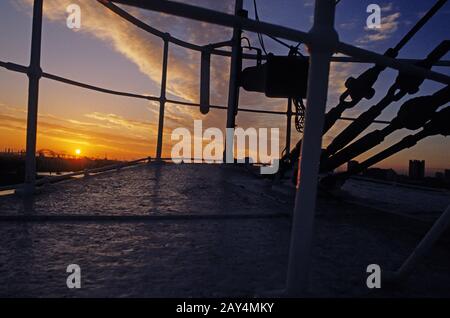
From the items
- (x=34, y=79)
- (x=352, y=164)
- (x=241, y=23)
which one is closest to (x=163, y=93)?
(x=34, y=79)

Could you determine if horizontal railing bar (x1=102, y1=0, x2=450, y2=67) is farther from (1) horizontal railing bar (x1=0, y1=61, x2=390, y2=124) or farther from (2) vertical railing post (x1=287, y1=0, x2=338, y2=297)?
(2) vertical railing post (x1=287, y1=0, x2=338, y2=297)

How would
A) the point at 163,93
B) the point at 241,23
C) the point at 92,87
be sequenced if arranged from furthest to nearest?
the point at 163,93, the point at 92,87, the point at 241,23

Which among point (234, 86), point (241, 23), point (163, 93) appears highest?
point (234, 86)

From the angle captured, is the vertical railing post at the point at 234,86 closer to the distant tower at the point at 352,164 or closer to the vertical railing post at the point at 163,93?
the vertical railing post at the point at 163,93

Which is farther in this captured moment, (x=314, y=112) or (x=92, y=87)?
(x=92, y=87)

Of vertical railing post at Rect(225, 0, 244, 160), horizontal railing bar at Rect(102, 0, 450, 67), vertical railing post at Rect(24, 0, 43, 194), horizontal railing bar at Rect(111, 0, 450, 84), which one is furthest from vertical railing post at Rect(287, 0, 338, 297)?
vertical railing post at Rect(225, 0, 244, 160)

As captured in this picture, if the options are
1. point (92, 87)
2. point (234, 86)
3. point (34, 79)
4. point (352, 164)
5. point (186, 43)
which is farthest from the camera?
point (234, 86)

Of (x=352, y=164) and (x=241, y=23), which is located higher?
(x=241, y=23)

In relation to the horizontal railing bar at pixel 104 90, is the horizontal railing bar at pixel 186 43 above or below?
above

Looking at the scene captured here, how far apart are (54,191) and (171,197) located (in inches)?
41.2

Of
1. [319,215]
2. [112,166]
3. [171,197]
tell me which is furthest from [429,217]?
[112,166]

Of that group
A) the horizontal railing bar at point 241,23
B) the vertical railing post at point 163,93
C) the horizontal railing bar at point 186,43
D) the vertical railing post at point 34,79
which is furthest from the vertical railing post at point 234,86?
the horizontal railing bar at point 241,23

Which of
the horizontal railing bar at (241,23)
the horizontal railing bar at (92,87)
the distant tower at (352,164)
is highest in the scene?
the horizontal railing bar at (92,87)

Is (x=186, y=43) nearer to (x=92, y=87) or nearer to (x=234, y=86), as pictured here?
(x=234, y=86)
